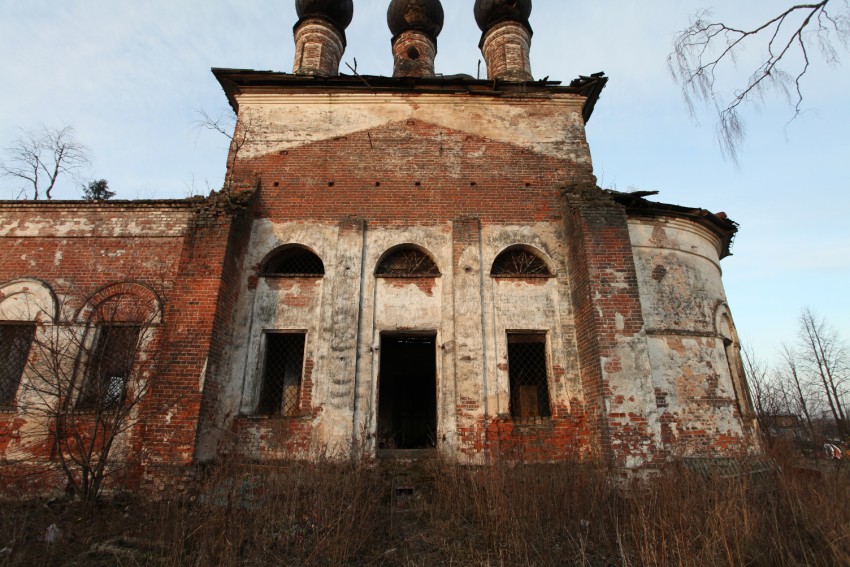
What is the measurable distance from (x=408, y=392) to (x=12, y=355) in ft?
27.5

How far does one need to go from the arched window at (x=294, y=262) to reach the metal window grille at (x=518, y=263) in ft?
11.5

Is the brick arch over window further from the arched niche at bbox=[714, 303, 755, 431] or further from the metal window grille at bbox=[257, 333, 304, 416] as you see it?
the arched niche at bbox=[714, 303, 755, 431]

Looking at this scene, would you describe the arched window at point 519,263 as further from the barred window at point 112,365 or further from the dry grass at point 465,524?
the barred window at point 112,365

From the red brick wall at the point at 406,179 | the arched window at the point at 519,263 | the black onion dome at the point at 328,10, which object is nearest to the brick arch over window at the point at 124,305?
the red brick wall at the point at 406,179

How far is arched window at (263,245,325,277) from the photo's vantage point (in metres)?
8.81

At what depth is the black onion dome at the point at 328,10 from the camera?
1302 cm

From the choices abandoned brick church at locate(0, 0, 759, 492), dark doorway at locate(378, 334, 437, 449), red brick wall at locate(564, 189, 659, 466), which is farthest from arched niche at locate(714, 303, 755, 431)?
dark doorway at locate(378, 334, 437, 449)

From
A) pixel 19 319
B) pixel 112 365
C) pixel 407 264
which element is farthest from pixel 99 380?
pixel 407 264

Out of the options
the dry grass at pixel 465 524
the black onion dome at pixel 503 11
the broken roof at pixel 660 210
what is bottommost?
the dry grass at pixel 465 524

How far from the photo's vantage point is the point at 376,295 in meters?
8.41

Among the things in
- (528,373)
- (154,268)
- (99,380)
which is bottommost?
(99,380)

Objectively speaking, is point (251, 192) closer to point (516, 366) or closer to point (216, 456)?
point (216, 456)

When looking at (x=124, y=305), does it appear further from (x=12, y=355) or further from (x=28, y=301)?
(x=12, y=355)

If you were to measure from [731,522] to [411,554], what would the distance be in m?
3.14
